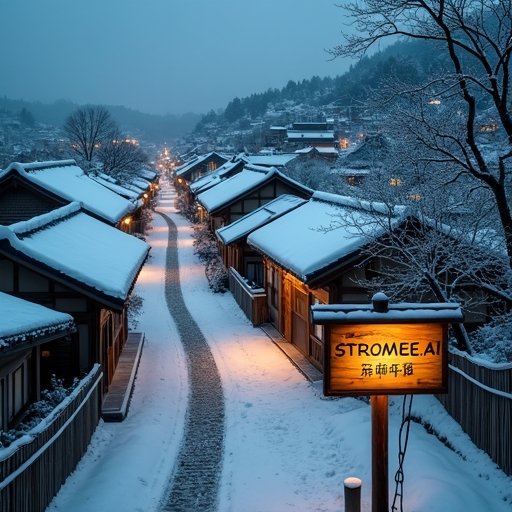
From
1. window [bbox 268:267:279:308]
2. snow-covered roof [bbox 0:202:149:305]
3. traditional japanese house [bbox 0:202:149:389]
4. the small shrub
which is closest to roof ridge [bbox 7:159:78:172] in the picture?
→ snow-covered roof [bbox 0:202:149:305]

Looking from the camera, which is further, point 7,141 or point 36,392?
point 7,141

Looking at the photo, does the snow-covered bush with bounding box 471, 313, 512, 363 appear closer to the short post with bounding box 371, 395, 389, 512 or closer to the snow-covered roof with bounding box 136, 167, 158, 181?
the short post with bounding box 371, 395, 389, 512

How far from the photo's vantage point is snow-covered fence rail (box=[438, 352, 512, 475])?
Answer: 9.76 m

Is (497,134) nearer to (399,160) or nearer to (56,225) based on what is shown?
(399,160)

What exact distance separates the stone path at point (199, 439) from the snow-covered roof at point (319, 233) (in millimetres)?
3814

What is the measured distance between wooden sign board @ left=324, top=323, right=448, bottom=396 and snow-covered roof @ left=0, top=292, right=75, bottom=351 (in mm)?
4770

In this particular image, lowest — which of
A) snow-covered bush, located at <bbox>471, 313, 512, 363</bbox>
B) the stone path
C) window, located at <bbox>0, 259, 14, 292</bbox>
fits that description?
the stone path

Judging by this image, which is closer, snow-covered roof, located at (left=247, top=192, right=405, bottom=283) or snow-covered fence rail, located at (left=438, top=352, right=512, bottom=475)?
snow-covered fence rail, located at (left=438, top=352, right=512, bottom=475)

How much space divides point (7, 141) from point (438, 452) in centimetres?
19431

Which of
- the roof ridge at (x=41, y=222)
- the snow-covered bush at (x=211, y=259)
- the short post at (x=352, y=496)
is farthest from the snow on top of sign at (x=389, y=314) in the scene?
the snow-covered bush at (x=211, y=259)

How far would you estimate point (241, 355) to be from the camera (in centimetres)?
2092

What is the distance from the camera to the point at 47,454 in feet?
31.8

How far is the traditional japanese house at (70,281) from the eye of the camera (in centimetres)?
1417

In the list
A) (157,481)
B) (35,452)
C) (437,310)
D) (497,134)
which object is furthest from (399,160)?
(35,452)
